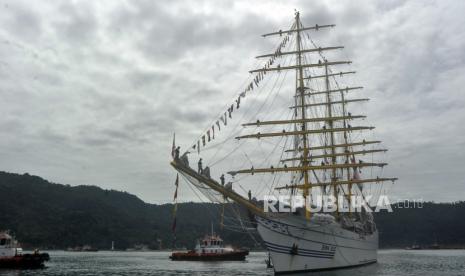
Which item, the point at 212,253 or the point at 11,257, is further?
the point at 212,253

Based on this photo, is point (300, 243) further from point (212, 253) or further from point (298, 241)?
point (212, 253)

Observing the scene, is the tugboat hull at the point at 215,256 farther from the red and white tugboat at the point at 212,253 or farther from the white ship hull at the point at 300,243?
the white ship hull at the point at 300,243

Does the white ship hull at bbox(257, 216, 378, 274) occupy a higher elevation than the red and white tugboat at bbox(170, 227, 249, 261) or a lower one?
higher

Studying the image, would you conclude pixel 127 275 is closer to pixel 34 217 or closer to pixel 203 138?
pixel 203 138

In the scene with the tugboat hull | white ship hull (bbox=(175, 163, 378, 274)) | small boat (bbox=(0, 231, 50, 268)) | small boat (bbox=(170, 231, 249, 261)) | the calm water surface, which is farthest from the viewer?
small boat (bbox=(170, 231, 249, 261))

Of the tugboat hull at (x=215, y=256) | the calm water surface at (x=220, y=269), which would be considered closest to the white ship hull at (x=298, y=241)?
the calm water surface at (x=220, y=269)

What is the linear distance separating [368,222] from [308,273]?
1542 inches

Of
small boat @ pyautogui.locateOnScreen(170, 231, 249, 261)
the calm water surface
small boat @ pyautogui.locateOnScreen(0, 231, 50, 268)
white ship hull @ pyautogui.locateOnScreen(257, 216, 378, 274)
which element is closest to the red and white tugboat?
small boat @ pyautogui.locateOnScreen(170, 231, 249, 261)

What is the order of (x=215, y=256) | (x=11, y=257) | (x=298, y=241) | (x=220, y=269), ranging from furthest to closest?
(x=215, y=256), (x=220, y=269), (x=11, y=257), (x=298, y=241)

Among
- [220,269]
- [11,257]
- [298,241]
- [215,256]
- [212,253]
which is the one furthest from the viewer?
[212,253]

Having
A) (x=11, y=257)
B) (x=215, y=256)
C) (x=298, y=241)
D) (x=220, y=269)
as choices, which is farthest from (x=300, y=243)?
(x=215, y=256)

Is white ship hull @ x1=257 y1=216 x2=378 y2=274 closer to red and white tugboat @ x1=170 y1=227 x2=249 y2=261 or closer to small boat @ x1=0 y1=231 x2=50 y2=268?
small boat @ x1=0 y1=231 x2=50 y2=268

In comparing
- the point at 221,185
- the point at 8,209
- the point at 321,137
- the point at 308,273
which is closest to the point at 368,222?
the point at 321,137

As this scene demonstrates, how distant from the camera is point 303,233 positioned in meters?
43.9
